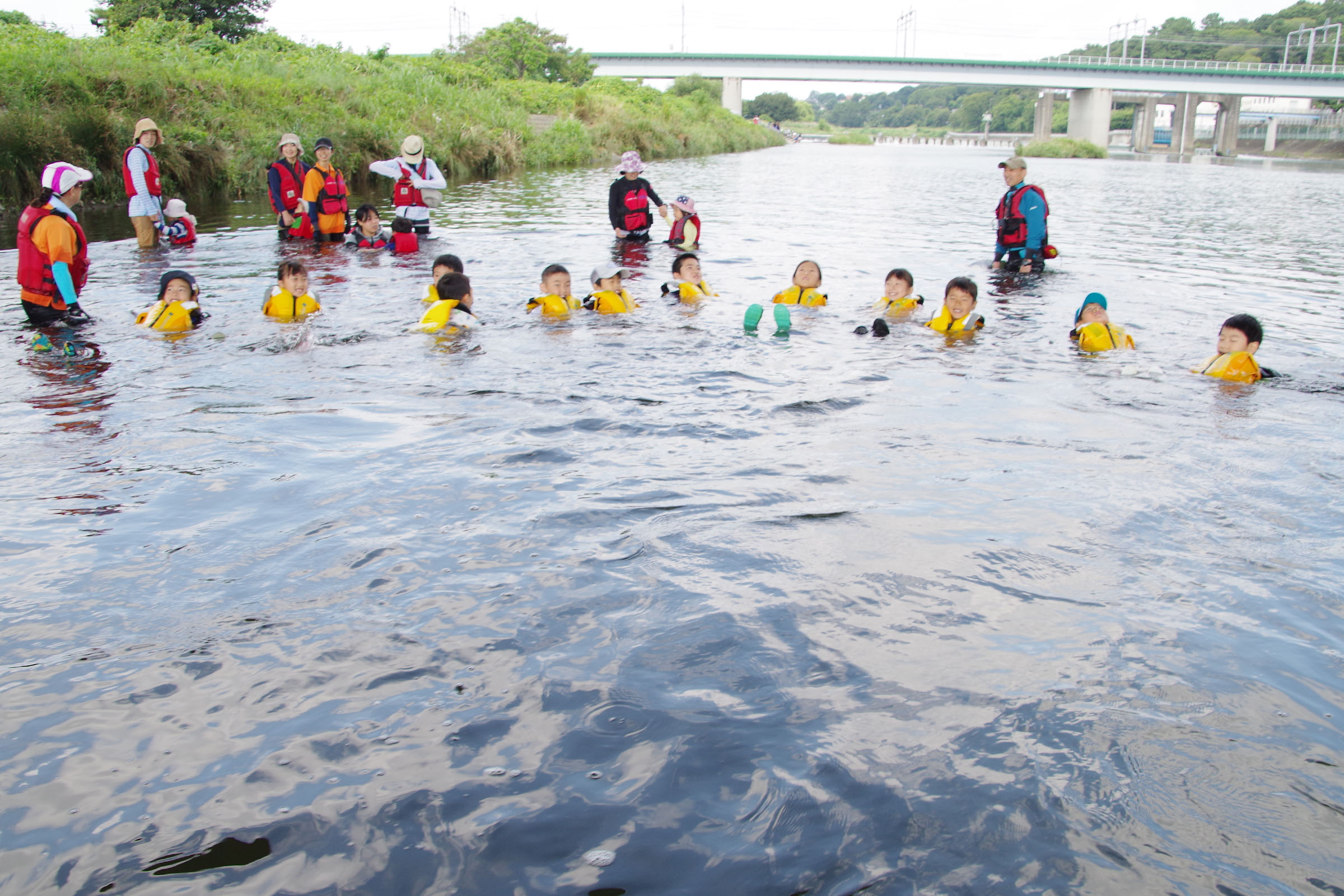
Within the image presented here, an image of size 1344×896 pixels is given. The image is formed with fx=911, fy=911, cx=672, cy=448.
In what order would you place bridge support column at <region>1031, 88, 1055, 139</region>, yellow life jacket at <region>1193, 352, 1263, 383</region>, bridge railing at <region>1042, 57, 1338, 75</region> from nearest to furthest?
1. yellow life jacket at <region>1193, 352, 1263, 383</region>
2. bridge railing at <region>1042, 57, 1338, 75</region>
3. bridge support column at <region>1031, 88, 1055, 139</region>

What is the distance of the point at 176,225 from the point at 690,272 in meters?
8.73

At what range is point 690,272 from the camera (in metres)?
10.7

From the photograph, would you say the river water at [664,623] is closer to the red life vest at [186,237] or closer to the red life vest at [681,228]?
the red life vest at [186,237]

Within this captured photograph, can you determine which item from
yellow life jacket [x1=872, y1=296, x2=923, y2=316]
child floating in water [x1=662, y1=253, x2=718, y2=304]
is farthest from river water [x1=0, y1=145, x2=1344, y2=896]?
child floating in water [x1=662, y1=253, x2=718, y2=304]

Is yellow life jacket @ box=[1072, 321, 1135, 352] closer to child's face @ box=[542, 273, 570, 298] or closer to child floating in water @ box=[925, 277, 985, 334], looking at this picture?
child floating in water @ box=[925, 277, 985, 334]

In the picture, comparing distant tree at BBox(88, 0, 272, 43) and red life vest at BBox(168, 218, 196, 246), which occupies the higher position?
distant tree at BBox(88, 0, 272, 43)

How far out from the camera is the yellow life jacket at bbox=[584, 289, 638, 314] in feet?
31.3

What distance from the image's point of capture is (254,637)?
11.5 ft

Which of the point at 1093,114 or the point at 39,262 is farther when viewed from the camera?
the point at 1093,114

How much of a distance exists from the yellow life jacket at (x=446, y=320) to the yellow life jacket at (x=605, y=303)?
1234 millimetres

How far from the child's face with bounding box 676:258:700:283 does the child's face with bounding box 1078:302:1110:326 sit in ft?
13.9

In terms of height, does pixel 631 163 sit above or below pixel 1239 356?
above

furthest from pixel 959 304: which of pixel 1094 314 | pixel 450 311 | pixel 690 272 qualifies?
pixel 450 311

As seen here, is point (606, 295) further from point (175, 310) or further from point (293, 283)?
point (175, 310)
